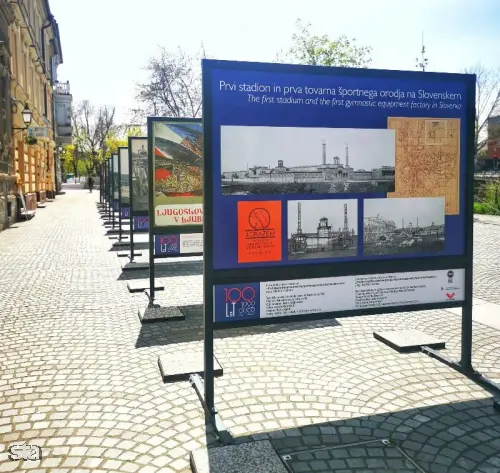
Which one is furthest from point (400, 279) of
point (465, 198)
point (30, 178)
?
point (30, 178)

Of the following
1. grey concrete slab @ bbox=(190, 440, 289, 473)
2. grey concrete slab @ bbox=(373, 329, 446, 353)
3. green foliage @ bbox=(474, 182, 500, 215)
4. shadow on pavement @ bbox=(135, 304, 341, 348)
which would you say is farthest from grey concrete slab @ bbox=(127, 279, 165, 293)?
green foliage @ bbox=(474, 182, 500, 215)

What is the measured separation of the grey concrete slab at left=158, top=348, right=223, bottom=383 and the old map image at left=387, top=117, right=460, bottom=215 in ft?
7.29

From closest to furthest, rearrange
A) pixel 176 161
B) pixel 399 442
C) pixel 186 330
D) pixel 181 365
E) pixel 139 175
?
pixel 399 442 < pixel 181 365 < pixel 186 330 < pixel 176 161 < pixel 139 175

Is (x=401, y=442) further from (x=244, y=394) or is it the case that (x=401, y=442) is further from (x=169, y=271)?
(x=169, y=271)

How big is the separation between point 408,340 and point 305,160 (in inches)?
99.3

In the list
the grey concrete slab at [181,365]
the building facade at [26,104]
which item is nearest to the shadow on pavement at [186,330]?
the grey concrete slab at [181,365]

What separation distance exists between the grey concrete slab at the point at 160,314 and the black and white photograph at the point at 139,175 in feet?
13.4

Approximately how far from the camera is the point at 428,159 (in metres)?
4.52

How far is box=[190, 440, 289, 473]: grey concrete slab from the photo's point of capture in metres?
3.21

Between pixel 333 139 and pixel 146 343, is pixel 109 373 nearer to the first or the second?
pixel 146 343

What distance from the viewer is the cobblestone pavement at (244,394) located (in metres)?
3.51

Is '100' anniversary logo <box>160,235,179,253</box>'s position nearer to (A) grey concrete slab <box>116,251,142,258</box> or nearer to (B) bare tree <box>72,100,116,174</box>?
(A) grey concrete slab <box>116,251,142,258</box>

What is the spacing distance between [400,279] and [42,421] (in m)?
2.95

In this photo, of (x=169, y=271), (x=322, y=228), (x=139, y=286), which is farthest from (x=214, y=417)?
(x=169, y=271)
